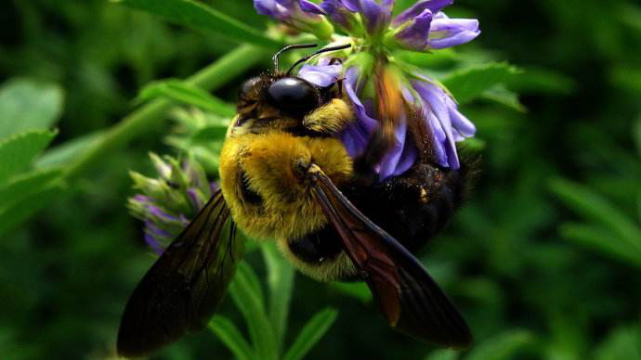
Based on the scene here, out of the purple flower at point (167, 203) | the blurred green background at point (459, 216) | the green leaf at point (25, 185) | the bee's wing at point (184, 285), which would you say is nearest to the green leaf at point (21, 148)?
the green leaf at point (25, 185)

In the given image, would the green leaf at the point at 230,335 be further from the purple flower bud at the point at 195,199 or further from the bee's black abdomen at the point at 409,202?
the bee's black abdomen at the point at 409,202

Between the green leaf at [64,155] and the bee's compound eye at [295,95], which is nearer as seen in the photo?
the bee's compound eye at [295,95]

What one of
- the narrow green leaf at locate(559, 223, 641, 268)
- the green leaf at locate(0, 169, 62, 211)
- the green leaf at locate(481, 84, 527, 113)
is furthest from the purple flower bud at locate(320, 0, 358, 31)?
the narrow green leaf at locate(559, 223, 641, 268)

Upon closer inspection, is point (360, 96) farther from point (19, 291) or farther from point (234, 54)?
point (19, 291)

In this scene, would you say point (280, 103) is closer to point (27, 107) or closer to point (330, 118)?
point (330, 118)

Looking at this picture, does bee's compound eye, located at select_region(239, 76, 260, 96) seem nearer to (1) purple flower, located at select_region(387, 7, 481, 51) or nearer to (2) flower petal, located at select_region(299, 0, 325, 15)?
(2) flower petal, located at select_region(299, 0, 325, 15)
